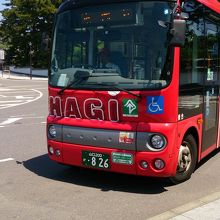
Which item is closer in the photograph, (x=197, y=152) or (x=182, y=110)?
(x=182, y=110)

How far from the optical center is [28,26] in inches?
2311

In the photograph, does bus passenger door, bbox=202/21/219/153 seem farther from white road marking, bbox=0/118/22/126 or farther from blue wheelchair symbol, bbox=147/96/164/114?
white road marking, bbox=0/118/22/126

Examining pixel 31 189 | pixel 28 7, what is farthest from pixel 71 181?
pixel 28 7

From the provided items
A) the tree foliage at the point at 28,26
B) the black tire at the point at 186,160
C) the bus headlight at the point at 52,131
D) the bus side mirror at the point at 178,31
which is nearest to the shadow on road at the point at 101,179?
the black tire at the point at 186,160

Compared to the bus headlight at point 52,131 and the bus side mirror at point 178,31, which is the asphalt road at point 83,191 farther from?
the bus side mirror at point 178,31

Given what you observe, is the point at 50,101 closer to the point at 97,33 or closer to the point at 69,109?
the point at 69,109

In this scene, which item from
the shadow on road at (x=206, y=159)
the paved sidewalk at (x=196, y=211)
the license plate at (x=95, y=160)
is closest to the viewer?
the paved sidewalk at (x=196, y=211)

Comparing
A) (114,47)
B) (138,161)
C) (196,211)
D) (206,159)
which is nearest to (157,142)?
(138,161)

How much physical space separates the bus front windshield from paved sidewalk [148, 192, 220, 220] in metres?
1.52

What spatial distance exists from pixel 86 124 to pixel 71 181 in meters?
1.01

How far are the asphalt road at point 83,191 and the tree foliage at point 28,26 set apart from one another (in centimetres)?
4938

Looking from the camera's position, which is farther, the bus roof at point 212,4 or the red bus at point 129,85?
the bus roof at point 212,4

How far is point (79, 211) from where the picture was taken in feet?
17.6

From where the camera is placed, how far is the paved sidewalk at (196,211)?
4.94 m
